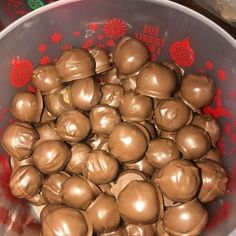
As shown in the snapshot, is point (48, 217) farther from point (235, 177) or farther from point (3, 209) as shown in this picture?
point (235, 177)

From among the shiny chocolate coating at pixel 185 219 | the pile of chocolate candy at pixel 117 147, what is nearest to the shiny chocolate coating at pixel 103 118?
the pile of chocolate candy at pixel 117 147

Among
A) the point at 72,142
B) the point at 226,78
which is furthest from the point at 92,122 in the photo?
the point at 226,78

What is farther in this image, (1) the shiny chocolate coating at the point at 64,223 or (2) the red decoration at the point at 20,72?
(2) the red decoration at the point at 20,72

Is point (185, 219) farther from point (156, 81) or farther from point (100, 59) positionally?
point (100, 59)

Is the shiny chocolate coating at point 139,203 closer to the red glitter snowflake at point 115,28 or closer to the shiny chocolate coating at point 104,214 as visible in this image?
the shiny chocolate coating at point 104,214

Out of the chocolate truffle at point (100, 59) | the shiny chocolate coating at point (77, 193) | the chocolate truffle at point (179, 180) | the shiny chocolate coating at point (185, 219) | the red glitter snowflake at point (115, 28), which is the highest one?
the red glitter snowflake at point (115, 28)

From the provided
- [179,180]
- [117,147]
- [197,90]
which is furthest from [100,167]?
[197,90]
